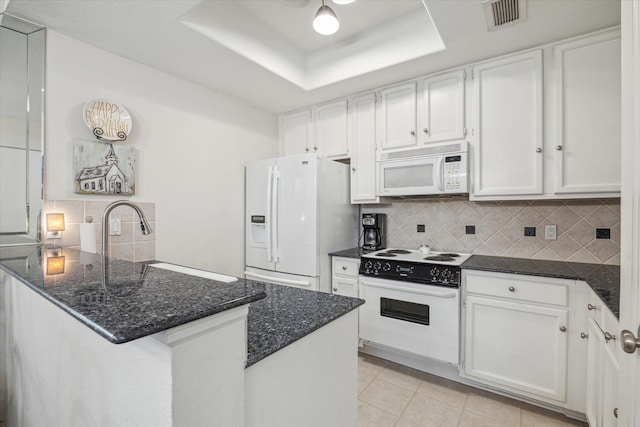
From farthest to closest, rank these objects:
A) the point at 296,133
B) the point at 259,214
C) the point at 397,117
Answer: the point at 296,133 → the point at 259,214 → the point at 397,117

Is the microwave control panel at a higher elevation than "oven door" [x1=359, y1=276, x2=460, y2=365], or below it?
higher

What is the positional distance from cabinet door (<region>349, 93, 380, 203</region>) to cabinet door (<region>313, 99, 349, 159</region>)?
0.27ft

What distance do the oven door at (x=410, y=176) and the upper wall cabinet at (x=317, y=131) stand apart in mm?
515

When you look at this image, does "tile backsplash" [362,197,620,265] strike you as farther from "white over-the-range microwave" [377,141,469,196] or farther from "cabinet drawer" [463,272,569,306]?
"cabinet drawer" [463,272,569,306]

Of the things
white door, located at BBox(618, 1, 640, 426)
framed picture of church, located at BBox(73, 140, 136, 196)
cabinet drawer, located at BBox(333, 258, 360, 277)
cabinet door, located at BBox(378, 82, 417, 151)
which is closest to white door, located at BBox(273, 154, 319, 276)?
cabinet drawer, located at BBox(333, 258, 360, 277)

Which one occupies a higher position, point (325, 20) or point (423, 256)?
point (325, 20)

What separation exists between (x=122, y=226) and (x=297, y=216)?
4.27 feet

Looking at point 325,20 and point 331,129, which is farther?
point 331,129

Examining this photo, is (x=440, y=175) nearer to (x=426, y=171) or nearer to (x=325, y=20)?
(x=426, y=171)

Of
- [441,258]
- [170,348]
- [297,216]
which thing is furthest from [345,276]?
[170,348]

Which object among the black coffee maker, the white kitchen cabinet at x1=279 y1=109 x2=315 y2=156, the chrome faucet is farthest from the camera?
the white kitchen cabinet at x1=279 y1=109 x2=315 y2=156

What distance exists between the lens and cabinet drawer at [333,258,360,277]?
103 inches

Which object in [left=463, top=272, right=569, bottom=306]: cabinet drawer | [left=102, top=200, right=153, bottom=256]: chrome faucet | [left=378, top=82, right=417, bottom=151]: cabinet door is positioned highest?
[left=378, top=82, right=417, bottom=151]: cabinet door

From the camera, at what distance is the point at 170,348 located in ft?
1.72
